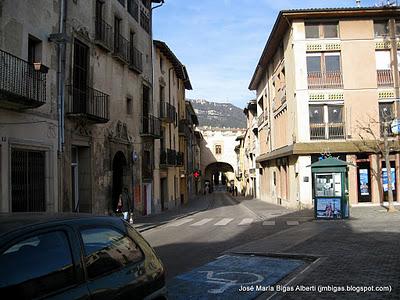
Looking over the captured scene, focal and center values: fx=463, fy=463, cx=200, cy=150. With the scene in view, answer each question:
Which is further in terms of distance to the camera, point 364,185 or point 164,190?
point 164,190

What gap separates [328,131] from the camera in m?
27.6

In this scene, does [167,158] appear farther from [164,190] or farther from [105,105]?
[105,105]

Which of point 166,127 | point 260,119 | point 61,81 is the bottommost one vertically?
point 61,81

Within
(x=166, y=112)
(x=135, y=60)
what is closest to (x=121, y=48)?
(x=135, y=60)

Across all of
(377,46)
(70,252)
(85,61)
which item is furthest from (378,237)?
(377,46)

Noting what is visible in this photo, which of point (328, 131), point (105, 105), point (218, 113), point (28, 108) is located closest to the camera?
point (28, 108)

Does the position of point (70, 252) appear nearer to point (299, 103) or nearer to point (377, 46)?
point (299, 103)

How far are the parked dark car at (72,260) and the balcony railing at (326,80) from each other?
82.0ft

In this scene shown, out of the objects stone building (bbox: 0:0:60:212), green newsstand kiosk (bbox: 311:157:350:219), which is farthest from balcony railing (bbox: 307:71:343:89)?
stone building (bbox: 0:0:60:212)

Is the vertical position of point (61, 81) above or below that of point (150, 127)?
above

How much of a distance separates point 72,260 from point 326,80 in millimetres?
26287

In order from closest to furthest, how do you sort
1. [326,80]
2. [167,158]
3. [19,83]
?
[19,83]
[326,80]
[167,158]

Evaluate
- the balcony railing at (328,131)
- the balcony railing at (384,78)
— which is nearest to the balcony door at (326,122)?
the balcony railing at (328,131)

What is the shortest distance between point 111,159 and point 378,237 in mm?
12563
